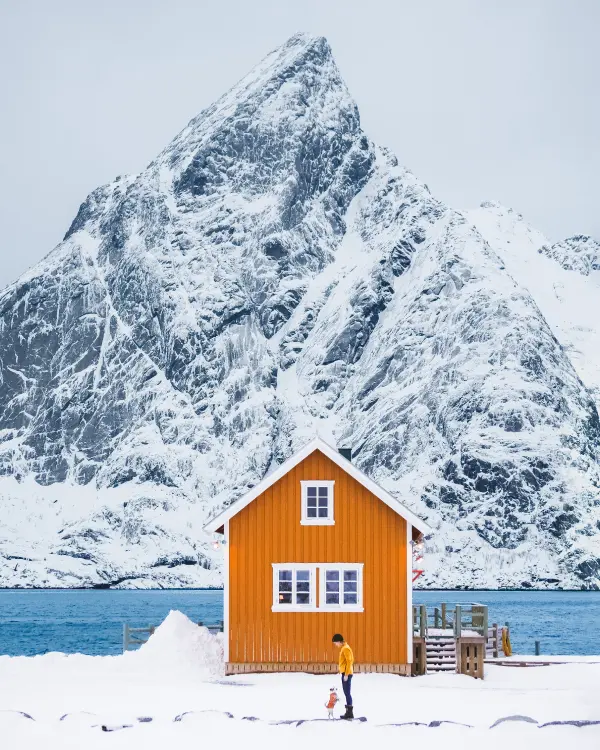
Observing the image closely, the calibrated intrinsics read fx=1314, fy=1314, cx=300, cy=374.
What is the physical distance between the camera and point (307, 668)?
1820 inches

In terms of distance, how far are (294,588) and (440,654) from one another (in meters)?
6.08

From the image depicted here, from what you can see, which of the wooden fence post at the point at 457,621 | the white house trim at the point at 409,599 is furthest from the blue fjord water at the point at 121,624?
the white house trim at the point at 409,599

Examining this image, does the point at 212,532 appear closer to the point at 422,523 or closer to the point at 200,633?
the point at 200,633

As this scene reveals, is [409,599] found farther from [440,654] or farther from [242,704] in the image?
[242,704]

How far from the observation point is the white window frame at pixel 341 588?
4650 centimetres

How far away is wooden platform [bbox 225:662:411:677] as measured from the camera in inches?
1809

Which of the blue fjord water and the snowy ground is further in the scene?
the blue fjord water

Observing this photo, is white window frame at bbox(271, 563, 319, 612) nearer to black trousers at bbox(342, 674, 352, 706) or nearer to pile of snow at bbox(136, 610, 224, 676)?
pile of snow at bbox(136, 610, 224, 676)

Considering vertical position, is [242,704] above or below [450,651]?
below

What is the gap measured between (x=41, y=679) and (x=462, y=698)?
14.9m

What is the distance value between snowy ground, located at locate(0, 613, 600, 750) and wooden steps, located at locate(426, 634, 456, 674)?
5.38ft

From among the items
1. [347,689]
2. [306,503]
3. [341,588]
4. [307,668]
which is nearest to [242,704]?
[347,689]

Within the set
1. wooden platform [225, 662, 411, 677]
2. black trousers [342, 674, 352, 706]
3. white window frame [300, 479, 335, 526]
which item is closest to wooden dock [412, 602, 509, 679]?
wooden platform [225, 662, 411, 677]

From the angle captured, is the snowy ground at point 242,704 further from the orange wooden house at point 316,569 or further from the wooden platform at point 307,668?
the orange wooden house at point 316,569
